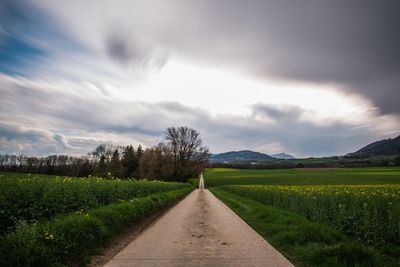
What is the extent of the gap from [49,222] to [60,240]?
42.6 inches

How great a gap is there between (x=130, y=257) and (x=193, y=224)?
7.16m

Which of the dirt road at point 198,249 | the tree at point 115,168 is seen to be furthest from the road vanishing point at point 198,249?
the tree at point 115,168

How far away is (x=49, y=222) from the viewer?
879cm

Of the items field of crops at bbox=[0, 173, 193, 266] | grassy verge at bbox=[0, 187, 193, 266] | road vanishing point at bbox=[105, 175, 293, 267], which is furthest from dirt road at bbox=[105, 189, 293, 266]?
field of crops at bbox=[0, 173, 193, 266]

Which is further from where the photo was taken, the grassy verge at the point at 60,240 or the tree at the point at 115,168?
the tree at the point at 115,168

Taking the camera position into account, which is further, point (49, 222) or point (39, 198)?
point (39, 198)

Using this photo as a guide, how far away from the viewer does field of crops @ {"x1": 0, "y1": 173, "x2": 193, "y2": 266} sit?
21.9ft

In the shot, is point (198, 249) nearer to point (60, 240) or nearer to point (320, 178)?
point (60, 240)

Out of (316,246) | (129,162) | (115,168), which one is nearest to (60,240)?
(316,246)

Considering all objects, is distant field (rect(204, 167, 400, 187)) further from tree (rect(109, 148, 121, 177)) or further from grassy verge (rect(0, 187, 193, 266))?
grassy verge (rect(0, 187, 193, 266))

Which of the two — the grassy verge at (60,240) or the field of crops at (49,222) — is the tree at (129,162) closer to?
the field of crops at (49,222)

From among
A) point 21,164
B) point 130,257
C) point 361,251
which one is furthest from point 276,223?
point 21,164

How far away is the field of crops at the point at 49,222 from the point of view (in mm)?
6668

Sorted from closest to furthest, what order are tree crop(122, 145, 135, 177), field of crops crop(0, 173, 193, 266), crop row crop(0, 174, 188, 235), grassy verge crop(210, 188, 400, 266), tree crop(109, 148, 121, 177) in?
field of crops crop(0, 173, 193, 266)
grassy verge crop(210, 188, 400, 266)
crop row crop(0, 174, 188, 235)
tree crop(109, 148, 121, 177)
tree crop(122, 145, 135, 177)
